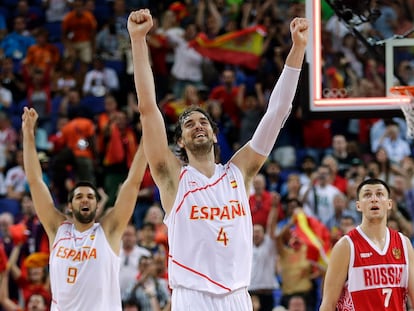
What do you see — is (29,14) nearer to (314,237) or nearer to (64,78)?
(64,78)

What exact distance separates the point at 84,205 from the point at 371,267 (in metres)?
2.44

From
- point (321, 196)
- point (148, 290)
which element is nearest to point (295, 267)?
point (321, 196)

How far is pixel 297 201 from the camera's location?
42.2ft

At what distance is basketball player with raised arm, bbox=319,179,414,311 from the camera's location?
24.7ft

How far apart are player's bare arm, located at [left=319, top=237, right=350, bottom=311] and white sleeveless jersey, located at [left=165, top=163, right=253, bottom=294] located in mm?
1528

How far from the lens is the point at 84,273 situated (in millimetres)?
8328

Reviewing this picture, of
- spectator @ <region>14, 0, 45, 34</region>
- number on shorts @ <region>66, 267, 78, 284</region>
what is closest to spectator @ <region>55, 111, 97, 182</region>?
spectator @ <region>14, 0, 45, 34</region>

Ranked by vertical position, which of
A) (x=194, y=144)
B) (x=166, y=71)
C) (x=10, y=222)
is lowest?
(x=10, y=222)

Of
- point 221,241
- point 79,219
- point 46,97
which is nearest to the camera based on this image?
point 221,241

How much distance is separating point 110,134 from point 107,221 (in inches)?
258

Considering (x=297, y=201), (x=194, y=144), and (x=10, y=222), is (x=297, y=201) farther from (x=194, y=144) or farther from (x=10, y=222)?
(x=194, y=144)

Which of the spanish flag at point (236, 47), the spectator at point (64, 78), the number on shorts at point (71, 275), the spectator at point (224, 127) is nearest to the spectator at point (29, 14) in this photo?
the spectator at point (64, 78)

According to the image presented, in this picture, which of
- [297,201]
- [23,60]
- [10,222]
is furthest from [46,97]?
[297,201]

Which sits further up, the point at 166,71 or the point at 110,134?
the point at 166,71
